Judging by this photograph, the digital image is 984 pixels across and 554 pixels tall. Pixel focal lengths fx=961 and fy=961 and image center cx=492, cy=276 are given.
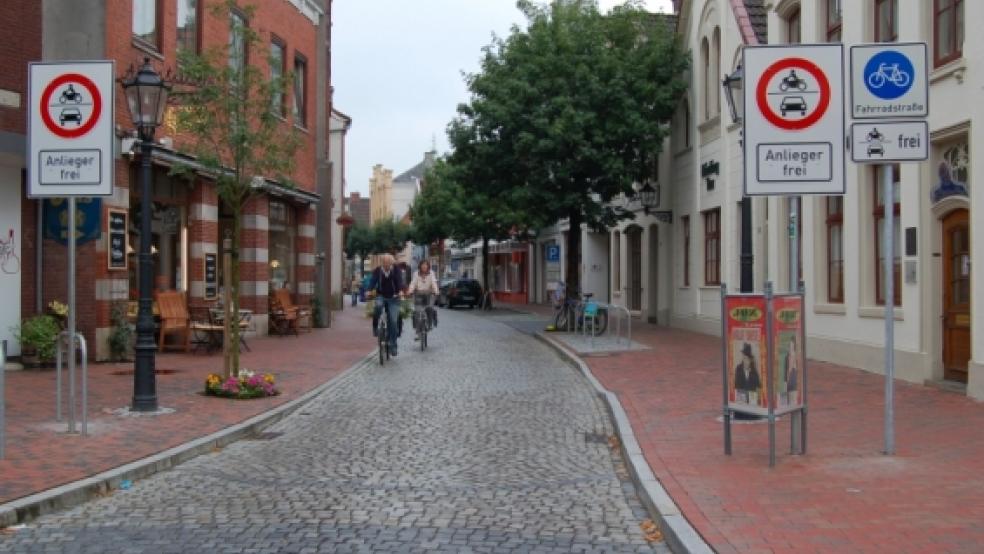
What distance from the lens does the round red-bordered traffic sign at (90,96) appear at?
8727mm

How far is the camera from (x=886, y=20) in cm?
1391

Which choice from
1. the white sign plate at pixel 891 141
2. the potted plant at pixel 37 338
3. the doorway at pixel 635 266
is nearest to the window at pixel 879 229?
the white sign plate at pixel 891 141

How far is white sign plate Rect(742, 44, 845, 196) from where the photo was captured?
7723 millimetres

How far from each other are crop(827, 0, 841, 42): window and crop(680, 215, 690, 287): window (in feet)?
30.3

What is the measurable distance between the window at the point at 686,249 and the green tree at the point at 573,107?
5.30ft

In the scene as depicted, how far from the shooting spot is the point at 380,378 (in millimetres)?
14523

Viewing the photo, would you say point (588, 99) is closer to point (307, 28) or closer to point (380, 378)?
point (307, 28)

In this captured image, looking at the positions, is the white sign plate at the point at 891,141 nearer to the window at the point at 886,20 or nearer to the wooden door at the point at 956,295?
the wooden door at the point at 956,295

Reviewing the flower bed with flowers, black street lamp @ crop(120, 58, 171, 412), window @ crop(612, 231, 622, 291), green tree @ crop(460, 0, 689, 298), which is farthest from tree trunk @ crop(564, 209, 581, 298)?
black street lamp @ crop(120, 58, 171, 412)

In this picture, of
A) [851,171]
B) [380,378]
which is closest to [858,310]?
[851,171]

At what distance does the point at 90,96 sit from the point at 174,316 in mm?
8806

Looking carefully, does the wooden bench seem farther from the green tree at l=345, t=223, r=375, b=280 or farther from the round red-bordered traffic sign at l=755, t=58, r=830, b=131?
the green tree at l=345, t=223, r=375, b=280

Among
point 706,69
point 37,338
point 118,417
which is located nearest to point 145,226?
point 118,417

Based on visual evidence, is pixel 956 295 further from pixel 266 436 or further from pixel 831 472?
pixel 266 436
